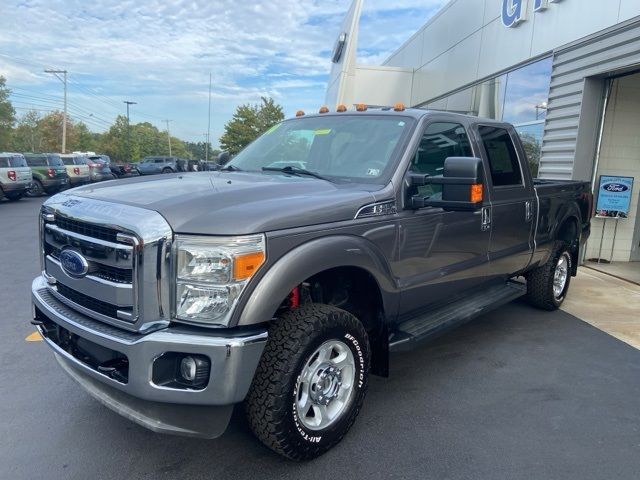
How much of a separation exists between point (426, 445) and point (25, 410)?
259cm

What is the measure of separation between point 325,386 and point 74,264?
1.51 meters

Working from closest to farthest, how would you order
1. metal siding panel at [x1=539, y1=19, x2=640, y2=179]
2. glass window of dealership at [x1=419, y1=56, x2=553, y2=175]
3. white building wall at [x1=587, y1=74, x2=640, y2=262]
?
1. metal siding panel at [x1=539, y1=19, x2=640, y2=179]
2. white building wall at [x1=587, y1=74, x2=640, y2=262]
3. glass window of dealership at [x1=419, y1=56, x2=553, y2=175]

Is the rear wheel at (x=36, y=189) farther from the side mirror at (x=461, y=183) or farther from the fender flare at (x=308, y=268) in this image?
the side mirror at (x=461, y=183)

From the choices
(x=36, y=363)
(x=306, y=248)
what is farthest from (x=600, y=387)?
(x=36, y=363)

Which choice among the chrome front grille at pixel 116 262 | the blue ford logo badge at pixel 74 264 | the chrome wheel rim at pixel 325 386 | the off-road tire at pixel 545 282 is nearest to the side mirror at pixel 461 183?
the chrome wheel rim at pixel 325 386

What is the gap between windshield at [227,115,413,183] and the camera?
344 centimetres

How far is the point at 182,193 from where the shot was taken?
8.84 ft

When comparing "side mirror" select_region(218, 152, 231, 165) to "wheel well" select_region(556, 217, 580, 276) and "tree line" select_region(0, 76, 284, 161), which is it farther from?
"tree line" select_region(0, 76, 284, 161)

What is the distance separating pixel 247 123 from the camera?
49031 millimetres

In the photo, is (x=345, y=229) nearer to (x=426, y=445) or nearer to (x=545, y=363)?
(x=426, y=445)

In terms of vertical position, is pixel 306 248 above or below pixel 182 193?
below

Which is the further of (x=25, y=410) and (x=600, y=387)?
(x=600, y=387)

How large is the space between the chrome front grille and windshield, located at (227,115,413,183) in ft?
4.85

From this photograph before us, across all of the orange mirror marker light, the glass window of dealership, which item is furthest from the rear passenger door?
the glass window of dealership
